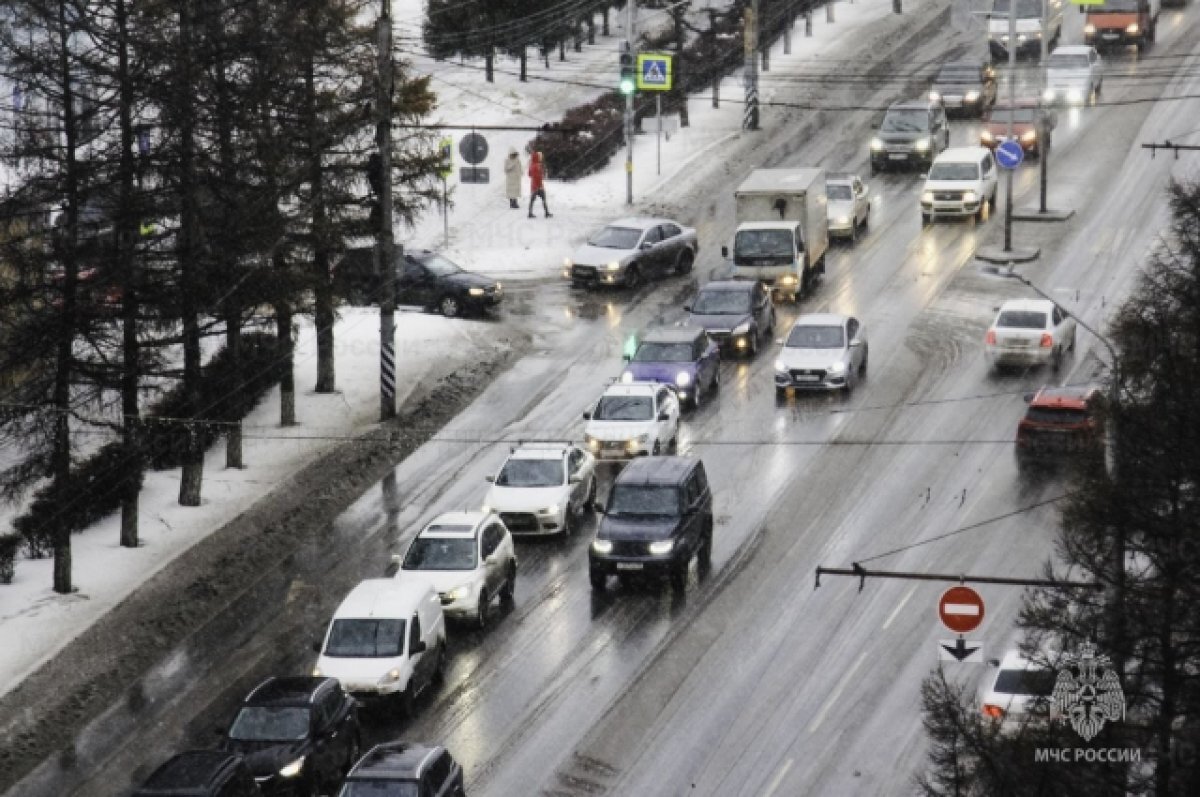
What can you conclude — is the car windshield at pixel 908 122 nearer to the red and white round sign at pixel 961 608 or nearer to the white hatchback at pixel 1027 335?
the white hatchback at pixel 1027 335

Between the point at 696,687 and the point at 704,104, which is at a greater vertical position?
the point at 704,104

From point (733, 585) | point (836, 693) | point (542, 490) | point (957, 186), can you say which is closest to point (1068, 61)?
point (957, 186)

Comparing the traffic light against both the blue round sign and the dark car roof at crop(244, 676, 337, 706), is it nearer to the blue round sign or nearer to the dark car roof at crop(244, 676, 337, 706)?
the blue round sign

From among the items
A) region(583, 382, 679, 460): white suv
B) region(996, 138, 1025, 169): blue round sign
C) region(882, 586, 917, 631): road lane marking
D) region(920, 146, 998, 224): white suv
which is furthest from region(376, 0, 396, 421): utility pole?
region(920, 146, 998, 224): white suv

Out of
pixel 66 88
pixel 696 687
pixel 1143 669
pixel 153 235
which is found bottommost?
pixel 696 687

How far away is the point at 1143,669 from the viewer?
1022 inches

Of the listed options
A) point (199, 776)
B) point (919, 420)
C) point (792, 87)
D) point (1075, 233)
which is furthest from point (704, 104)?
point (199, 776)

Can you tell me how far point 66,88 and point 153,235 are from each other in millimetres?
3849

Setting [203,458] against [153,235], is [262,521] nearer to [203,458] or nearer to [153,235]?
[203,458]

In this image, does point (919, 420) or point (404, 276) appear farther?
point (404, 276)

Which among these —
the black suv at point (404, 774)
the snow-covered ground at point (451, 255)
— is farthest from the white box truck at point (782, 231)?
the black suv at point (404, 774)

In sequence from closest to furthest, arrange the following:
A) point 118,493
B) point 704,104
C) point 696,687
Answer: point 696,687
point 118,493
point 704,104

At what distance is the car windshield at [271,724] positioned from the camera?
29.9 m

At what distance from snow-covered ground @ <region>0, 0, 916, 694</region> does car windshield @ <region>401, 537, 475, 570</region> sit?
18.0 ft
